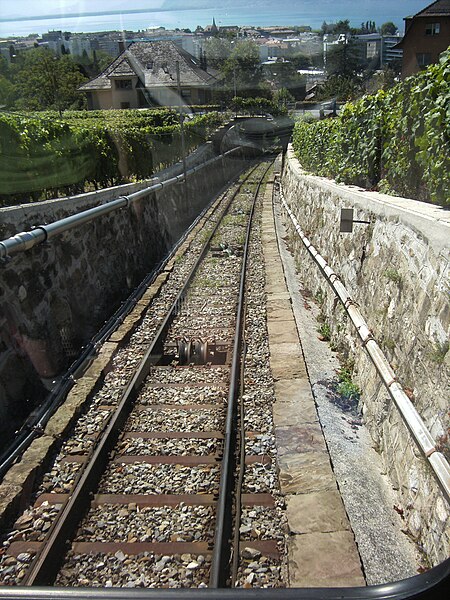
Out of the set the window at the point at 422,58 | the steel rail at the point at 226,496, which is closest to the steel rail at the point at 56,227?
the steel rail at the point at 226,496

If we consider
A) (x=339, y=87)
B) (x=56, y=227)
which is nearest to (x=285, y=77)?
(x=339, y=87)

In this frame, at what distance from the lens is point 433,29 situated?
31.2ft

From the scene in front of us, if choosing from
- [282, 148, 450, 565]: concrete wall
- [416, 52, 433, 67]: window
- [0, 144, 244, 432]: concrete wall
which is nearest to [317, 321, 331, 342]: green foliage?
[282, 148, 450, 565]: concrete wall

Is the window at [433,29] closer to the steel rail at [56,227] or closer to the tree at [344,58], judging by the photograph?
the steel rail at [56,227]

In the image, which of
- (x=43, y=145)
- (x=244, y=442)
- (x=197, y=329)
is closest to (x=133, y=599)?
(x=244, y=442)

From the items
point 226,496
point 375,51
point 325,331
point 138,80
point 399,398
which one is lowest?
point 325,331

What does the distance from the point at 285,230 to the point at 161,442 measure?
38.1ft

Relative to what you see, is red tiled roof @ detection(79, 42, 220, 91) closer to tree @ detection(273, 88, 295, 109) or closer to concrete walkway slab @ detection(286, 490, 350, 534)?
tree @ detection(273, 88, 295, 109)

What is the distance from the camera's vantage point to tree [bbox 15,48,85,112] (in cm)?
2000

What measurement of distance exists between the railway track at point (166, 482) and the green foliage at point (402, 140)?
2.71 metres

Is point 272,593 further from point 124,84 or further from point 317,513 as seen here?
point 124,84

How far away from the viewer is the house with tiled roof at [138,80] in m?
29.8

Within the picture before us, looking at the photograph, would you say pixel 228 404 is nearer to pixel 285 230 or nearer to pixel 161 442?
pixel 161 442

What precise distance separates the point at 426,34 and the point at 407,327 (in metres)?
8.07
